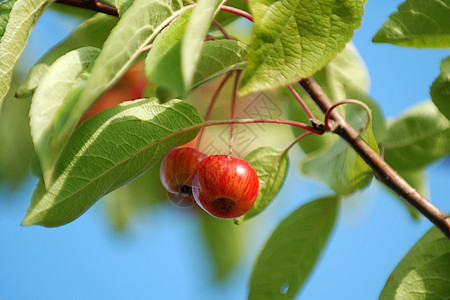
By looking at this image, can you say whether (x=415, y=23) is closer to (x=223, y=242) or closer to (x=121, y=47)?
(x=121, y=47)

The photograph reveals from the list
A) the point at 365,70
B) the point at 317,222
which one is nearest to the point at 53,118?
A: the point at 317,222

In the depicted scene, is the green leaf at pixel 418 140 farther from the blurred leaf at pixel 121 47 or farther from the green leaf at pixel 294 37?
the blurred leaf at pixel 121 47

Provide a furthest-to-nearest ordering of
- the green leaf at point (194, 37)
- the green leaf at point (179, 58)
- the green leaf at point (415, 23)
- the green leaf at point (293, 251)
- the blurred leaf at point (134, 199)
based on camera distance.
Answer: the blurred leaf at point (134, 199)
the green leaf at point (293, 251)
the green leaf at point (415, 23)
the green leaf at point (179, 58)
the green leaf at point (194, 37)

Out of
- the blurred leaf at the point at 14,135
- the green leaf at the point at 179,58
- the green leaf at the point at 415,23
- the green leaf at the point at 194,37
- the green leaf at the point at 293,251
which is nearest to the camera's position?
the green leaf at the point at 194,37

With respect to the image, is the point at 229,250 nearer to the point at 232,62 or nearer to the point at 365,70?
the point at 365,70

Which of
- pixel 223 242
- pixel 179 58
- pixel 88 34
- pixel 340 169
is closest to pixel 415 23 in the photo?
pixel 340 169

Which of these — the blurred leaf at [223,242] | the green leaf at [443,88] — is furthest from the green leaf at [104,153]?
the blurred leaf at [223,242]

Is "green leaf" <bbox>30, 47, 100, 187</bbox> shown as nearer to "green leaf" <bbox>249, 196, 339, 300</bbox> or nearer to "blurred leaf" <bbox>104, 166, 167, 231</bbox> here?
"green leaf" <bbox>249, 196, 339, 300</bbox>

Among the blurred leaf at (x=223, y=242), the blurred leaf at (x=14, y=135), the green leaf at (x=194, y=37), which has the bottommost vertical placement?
the blurred leaf at (x=14, y=135)
